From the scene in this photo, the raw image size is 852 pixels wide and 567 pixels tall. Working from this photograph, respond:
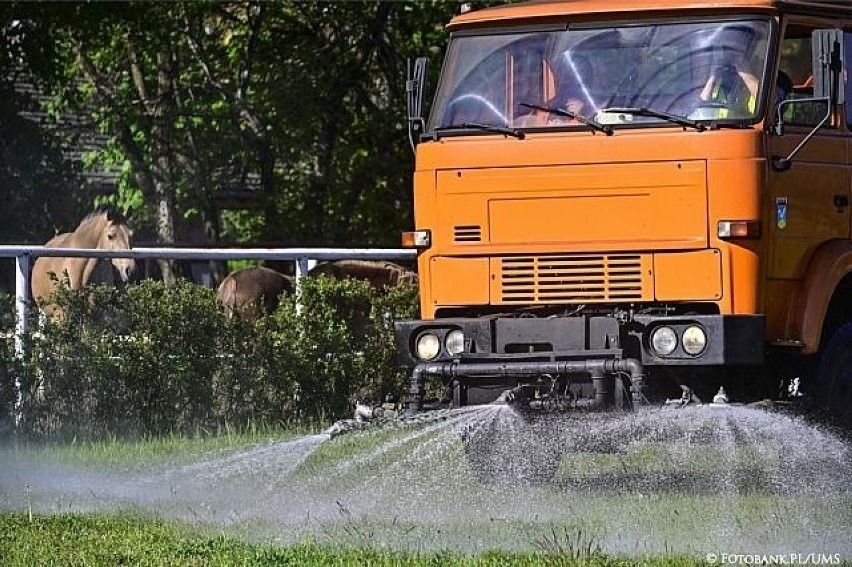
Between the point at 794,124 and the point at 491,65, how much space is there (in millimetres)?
1988

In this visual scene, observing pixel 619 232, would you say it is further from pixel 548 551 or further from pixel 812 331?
pixel 548 551

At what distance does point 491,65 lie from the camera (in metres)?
11.5

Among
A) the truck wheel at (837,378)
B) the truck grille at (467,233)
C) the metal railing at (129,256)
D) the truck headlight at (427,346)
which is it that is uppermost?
the truck grille at (467,233)

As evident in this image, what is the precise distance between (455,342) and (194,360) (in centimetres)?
363

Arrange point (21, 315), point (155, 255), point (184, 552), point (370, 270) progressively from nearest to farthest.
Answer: point (184, 552)
point (21, 315)
point (155, 255)
point (370, 270)

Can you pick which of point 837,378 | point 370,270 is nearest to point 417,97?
point 837,378

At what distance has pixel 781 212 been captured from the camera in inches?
423

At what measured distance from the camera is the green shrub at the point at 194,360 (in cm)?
1353

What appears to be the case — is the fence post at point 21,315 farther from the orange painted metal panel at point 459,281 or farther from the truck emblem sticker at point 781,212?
the truck emblem sticker at point 781,212

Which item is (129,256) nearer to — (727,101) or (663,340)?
(663,340)

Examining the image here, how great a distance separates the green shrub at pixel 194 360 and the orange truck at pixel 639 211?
329 centimetres

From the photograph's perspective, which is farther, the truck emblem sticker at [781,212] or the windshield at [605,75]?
the windshield at [605,75]

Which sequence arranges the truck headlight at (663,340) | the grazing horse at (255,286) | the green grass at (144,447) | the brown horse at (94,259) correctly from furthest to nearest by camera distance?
the brown horse at (94,259)
the grazing horse at (255,286)
the green grass at (144,447)
the truck headlight at (663,340)

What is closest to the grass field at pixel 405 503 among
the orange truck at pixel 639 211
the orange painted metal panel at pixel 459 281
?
the orange truck at pixel 639 211
